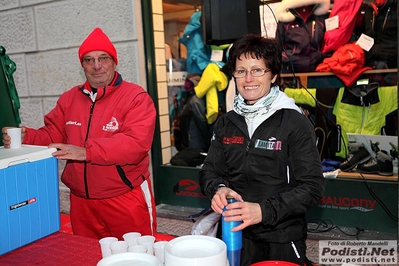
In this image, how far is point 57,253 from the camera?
1.77 m

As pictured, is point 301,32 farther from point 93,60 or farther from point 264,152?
point 264,152

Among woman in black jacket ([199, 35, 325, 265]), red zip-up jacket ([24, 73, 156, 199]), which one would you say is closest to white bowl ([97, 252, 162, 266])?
woman in black jacket ([199, 35, 325, 265])

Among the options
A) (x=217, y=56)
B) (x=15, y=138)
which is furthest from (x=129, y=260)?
(x=217, y=56)

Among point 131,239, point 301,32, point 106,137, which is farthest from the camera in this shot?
point 301,32

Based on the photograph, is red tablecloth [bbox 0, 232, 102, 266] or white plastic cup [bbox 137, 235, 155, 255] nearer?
white plastic cup [bbox 137, 235, 155, 255]

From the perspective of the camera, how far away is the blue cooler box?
167 cm

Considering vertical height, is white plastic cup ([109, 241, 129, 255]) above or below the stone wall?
below

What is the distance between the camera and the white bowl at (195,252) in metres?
1.12

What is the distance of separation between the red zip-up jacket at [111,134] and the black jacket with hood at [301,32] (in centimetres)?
238

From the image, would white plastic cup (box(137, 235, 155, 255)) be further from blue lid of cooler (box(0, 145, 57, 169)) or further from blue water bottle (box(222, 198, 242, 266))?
blue lid of cooler (box(0, 145, 57, 169))

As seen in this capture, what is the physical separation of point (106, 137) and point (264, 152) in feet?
3.52

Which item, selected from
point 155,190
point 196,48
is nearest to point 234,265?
point 155,190

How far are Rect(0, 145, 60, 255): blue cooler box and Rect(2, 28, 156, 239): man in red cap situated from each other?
0.60 metres

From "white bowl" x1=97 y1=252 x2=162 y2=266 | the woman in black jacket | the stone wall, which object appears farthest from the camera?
the stone wall
